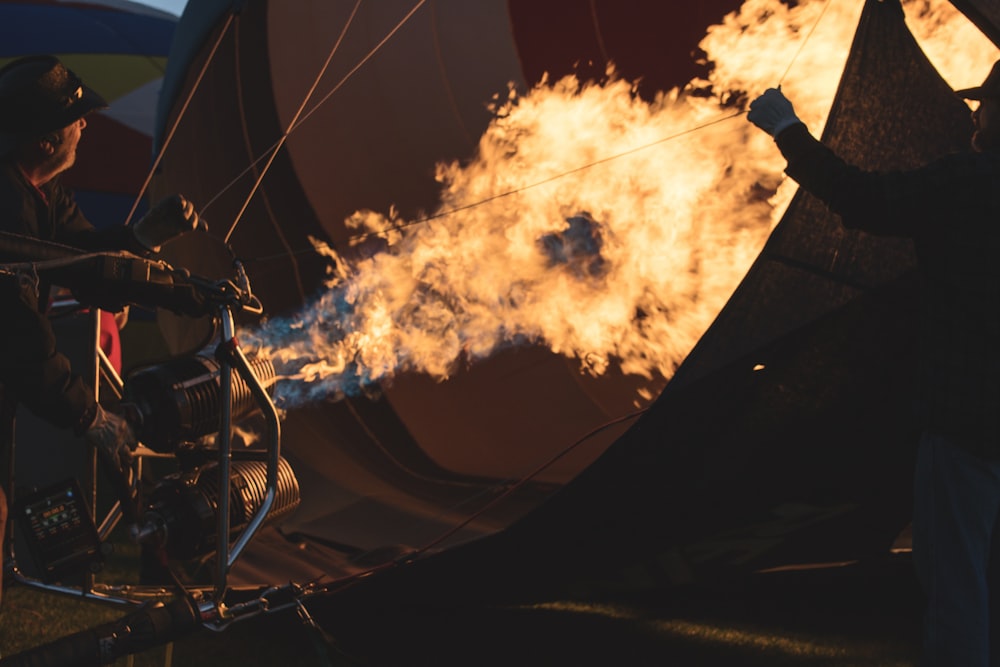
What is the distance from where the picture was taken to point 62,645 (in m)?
2.10

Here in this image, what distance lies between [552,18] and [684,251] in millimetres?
1021

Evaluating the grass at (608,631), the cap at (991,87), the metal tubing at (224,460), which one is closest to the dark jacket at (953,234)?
the cap at (991,87)

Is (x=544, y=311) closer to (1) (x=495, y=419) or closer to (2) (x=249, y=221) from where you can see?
(1) (x=495, y=419)

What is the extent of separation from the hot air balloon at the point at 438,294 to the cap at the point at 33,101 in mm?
614

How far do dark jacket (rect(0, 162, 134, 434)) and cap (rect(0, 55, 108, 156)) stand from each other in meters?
0.09

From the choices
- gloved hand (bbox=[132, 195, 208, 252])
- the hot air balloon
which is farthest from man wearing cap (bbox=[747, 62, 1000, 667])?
gloved hand (bbox=[132, 195, 208, 252])

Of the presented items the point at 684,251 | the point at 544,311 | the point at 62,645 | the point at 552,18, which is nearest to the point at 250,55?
the point at 552,18

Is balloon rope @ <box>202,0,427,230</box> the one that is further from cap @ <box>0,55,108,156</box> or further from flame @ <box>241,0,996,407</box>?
cap @ <box>0,55,108,156</box>

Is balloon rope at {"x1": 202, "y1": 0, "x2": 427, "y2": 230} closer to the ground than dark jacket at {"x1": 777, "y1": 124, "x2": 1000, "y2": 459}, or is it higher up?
higher up

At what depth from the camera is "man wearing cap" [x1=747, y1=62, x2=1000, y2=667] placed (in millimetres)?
1841

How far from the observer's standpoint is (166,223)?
2617 millimetres

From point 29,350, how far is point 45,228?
1.82 ft

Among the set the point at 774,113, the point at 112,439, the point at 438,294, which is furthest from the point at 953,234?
the point at 438,294

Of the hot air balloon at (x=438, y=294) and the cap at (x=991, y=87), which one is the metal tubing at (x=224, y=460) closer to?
the hot air balloon at (x=438, y=294)
